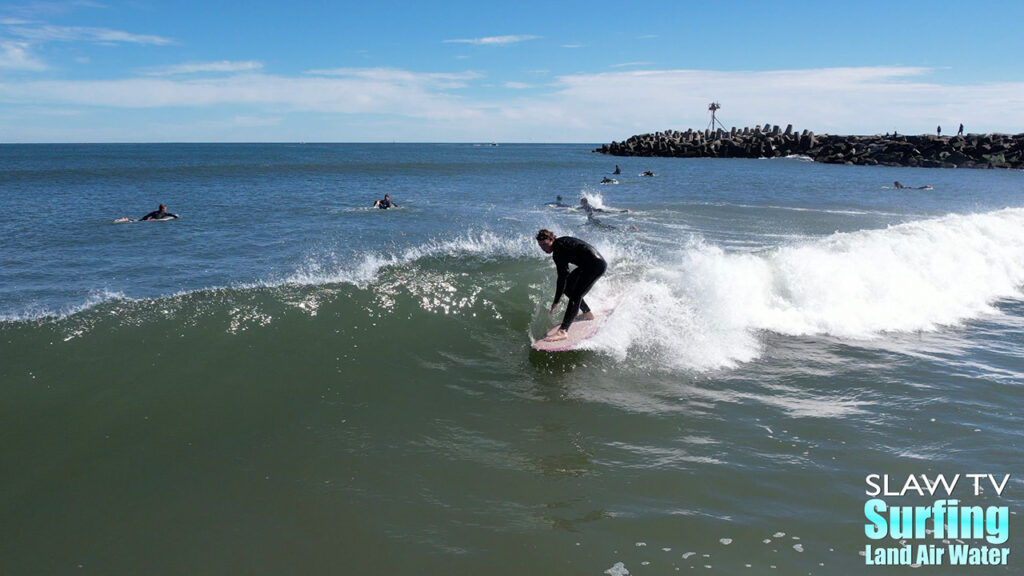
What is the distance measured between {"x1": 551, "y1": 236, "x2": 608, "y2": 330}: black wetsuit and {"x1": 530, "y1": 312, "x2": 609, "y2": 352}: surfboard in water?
0.16 meters

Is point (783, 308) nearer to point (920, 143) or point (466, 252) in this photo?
point (466, 252)

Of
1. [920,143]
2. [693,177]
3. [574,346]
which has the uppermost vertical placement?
[920,143]

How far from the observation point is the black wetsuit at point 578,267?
333 inches

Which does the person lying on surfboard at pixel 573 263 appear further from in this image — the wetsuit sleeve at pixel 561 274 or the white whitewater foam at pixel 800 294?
the white whitewater foam at pixel 800 294

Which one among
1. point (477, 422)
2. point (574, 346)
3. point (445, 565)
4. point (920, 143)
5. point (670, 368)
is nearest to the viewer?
point (445, 565)

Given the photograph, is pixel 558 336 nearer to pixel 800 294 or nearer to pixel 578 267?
pixel 578 267

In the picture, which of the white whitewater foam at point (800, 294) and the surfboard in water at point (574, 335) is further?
the white whitewater foam at point (800, 294)

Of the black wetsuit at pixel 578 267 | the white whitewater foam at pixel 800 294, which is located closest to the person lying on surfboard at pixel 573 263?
the black wetsuit at pixel 578 267

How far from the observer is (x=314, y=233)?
19562 millimetres

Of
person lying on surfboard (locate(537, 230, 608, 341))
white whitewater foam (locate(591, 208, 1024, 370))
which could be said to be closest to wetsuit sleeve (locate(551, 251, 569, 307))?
person lying on surfboard (locate(537, 230, 608, 341))

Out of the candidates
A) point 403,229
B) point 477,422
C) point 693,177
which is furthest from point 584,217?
point 693,177

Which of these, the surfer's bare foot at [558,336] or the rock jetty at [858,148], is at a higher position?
the rock jetty at [858,148]

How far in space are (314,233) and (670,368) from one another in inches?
578

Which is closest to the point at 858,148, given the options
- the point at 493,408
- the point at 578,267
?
the point at 578,267
